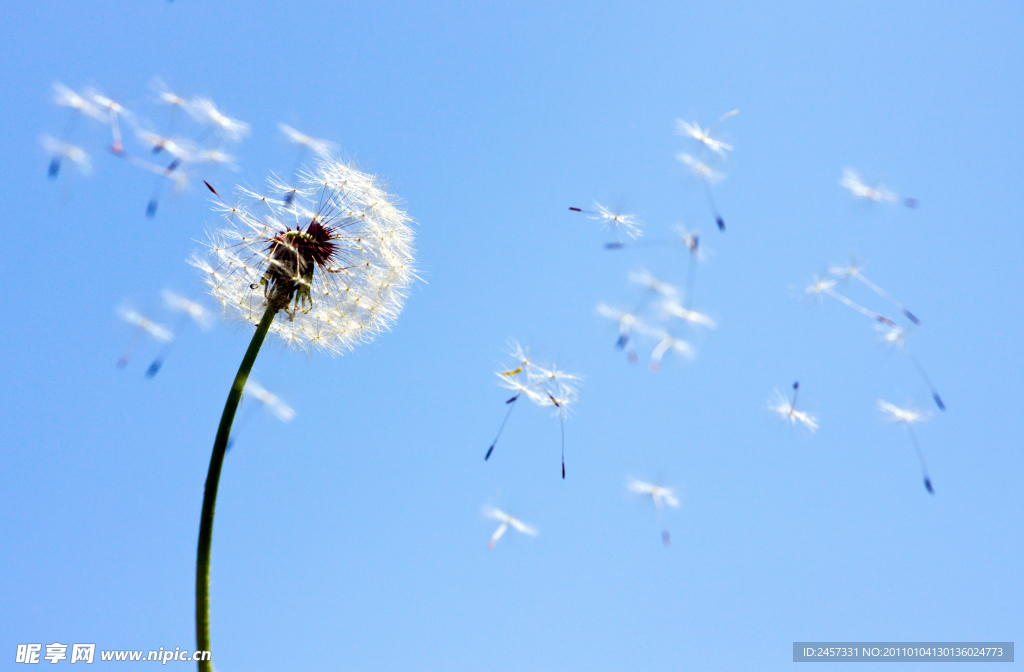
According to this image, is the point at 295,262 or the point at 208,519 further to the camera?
the point at 295,262

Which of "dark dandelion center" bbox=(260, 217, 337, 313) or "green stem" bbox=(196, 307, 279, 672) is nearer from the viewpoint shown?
"green stem" bbox=(196, 307, 279, 672)

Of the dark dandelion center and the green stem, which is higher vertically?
the dark dandelion center

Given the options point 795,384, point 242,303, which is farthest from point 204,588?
point 795,384

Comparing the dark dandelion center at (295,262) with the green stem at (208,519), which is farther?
the dark dandelion center at (295,262)

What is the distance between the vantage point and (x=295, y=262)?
939 centimetres

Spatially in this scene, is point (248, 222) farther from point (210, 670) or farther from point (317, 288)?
point (210, 670)

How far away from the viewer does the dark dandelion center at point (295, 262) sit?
918cm

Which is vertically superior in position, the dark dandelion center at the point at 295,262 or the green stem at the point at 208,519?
the dark dandelion center at the point at 295,262

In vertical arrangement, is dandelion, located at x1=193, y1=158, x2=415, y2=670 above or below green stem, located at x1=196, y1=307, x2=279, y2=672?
above

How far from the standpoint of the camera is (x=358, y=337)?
419 inches

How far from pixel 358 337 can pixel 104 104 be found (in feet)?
15.1

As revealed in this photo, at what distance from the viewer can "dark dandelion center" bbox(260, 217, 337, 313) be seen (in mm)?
9180

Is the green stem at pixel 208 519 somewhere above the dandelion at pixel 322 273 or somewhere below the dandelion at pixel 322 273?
below

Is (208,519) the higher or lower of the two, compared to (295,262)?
lower
